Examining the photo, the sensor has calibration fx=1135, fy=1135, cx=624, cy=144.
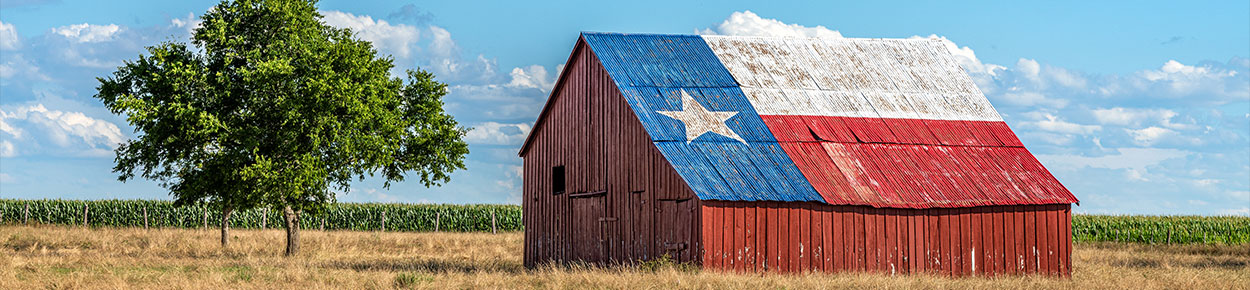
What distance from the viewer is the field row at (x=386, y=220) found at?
5325 cm

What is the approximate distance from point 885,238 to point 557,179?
27.2 ft

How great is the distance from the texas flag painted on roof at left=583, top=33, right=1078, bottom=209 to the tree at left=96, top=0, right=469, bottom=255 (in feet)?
35.1

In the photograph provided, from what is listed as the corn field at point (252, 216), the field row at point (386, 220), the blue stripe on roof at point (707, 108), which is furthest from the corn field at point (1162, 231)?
the blue stripe on roof at point (707, 108)

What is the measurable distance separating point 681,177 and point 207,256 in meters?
19.7

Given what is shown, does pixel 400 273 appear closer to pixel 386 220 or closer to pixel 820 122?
pixel 820 122

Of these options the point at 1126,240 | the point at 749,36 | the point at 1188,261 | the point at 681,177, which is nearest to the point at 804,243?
the point at 681,177

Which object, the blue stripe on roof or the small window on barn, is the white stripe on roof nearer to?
the blue stripe on roof

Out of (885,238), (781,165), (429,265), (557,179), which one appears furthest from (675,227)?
(429,265)

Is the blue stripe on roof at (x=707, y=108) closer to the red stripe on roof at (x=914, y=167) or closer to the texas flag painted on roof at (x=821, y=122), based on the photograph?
the texas flag painted on roof at (x=821, y=122)

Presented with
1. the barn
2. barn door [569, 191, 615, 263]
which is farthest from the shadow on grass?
barn door [569, 191, 615, 263]

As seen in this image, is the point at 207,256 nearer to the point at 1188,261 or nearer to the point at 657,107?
the point at 657,107

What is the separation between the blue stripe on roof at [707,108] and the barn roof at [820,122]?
36 mm

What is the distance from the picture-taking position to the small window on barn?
86.4 feet

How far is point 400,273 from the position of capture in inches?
811
